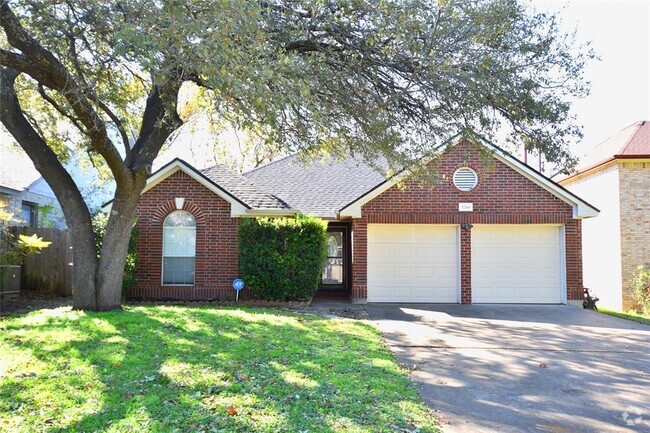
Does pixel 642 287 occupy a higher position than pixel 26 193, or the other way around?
pixel 26 193

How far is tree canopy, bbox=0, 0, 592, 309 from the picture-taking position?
5793 mm

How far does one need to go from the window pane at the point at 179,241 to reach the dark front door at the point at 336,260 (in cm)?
488

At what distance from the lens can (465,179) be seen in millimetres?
13703

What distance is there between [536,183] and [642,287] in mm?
4919

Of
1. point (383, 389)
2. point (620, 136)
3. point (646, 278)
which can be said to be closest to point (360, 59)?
point (383, 389)

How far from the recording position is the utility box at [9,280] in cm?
1197

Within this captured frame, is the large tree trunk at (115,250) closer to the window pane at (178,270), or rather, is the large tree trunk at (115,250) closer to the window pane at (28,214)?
the window pane at (178,270)

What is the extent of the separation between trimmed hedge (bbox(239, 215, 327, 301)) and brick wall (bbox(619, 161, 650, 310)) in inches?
407

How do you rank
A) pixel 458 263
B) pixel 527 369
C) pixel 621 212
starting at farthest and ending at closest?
pixel 621 212, pixel 458 263, pixel 527 369

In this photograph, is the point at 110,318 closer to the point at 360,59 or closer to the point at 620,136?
the point at 360,59

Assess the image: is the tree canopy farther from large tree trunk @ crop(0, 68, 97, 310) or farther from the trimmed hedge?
the trimmed hedge

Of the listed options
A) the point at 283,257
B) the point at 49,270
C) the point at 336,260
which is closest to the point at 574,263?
the point at 336,260

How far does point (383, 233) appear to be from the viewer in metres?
13.9

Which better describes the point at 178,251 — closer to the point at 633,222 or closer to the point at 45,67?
the point at 45,67
